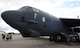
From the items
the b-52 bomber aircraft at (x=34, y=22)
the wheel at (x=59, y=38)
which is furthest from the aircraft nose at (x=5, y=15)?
Result: the wheel at (x=59, y=38)

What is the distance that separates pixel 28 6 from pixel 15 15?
185 centimetres

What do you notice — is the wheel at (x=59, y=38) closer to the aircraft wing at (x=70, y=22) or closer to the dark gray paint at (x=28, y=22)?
the aircraft wing at (x=70, y=22)

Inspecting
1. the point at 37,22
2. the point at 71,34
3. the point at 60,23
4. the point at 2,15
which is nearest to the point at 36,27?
the point at 37,22

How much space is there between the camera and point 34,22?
1329 centimetres

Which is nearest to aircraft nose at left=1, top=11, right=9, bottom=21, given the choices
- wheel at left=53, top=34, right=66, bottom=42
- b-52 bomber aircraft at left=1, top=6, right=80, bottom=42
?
b-52 bomber aircraft at left=1, top=6, right=80, bottom=42

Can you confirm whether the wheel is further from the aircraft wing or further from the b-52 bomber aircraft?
the aircraft wing

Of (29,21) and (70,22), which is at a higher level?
(29,21)

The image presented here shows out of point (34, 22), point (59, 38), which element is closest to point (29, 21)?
point (34, 22)

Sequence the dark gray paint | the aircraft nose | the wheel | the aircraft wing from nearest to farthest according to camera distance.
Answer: the aircraft nose
the dark gray paint
the aircraft wing
the wheel

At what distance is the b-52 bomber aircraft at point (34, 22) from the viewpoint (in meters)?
12.2

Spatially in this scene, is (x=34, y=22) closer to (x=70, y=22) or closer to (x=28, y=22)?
(x=28, y=22)

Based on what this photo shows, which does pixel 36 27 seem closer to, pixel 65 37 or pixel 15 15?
pixel 15 15

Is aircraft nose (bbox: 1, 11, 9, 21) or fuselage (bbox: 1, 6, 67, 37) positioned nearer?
aircraft nose (bbox: 1, 11, 9, 21)

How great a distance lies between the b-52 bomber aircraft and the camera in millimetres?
12195
